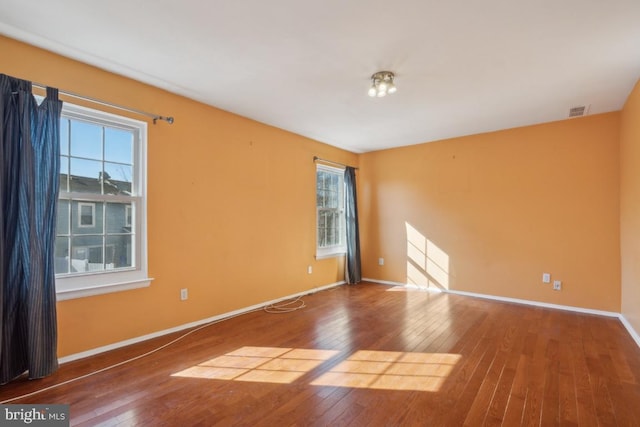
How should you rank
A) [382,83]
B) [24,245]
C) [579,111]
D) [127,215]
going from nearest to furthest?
[24,245]
[382,83]
[127,215]
[579,111]

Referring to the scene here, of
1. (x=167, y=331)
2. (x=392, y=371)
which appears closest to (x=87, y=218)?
(x=167, y=331)

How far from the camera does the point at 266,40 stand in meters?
2.25

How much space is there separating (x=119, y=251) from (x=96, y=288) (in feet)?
1.22

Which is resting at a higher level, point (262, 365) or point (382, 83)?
point (382, 83)

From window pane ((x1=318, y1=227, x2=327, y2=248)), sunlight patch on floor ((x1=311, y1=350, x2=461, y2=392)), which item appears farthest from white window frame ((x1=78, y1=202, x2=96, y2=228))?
window pane ((x1=318, y1=227, x2=327, y2=248))

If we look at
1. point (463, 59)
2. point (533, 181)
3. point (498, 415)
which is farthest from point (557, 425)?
point (533, 181)

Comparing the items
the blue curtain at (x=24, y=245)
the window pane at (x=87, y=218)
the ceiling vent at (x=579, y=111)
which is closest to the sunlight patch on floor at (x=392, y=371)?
the blue curtain at (x=24, y=245)

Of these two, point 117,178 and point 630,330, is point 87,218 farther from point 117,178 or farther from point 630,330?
point 630,330

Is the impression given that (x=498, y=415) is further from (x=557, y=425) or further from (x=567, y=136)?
(x=567, y=136)

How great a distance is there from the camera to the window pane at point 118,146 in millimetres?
2760

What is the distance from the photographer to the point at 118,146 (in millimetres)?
2830

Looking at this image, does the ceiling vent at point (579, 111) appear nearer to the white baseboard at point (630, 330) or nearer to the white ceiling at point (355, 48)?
the white ceiling at point (355, 48)

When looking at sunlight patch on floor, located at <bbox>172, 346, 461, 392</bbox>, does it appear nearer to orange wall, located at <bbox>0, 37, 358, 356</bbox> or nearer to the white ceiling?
orange wall, located at <bbox>0, 37, 358, 356</bbox>

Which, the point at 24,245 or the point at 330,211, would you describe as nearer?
the point at 24,245
